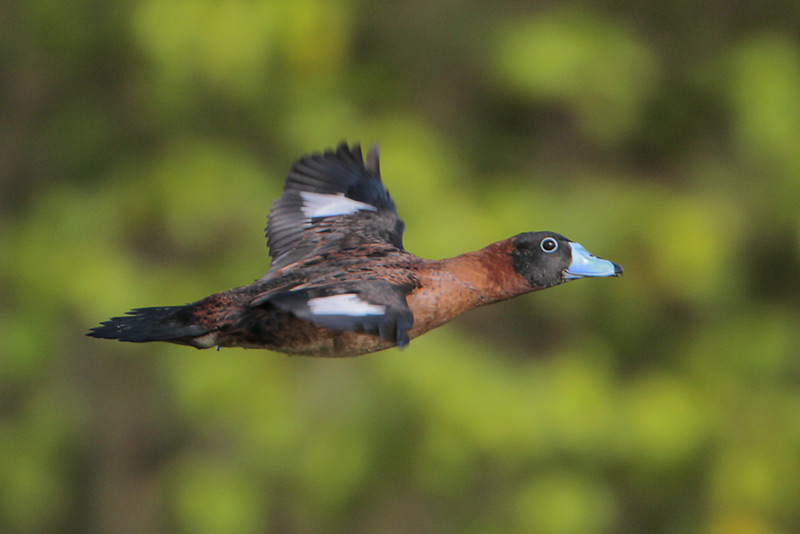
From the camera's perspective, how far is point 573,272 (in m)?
4.36

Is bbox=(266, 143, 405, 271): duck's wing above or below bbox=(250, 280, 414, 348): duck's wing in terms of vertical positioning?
above

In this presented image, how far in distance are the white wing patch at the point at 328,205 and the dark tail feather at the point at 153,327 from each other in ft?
3.99

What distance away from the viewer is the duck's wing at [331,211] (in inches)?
198

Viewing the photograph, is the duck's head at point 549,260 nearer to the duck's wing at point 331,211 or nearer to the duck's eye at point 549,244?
the duck's eye at point 549,244

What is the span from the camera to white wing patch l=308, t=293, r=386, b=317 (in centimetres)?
342

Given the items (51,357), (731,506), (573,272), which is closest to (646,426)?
(731,506)

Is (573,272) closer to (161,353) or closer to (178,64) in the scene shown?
A: (178,64)

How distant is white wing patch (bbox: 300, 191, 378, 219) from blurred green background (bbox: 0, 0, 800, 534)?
4.81 meters

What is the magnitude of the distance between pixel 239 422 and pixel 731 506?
17.8ft

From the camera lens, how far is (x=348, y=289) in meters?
3.76

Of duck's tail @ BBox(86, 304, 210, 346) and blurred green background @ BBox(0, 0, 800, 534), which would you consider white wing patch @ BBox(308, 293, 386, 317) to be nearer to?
duck's tail @ BBox(86, 304, 210, 346)

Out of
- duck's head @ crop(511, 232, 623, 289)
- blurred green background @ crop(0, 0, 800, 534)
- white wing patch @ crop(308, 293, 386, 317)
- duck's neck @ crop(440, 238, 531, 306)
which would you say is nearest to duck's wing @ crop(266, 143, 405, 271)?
duck's neck @ crop(440, 238, 531, 306)

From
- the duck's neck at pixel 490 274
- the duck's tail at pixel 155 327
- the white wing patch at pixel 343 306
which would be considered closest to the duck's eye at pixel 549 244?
the duck's neck at pixel 490 274

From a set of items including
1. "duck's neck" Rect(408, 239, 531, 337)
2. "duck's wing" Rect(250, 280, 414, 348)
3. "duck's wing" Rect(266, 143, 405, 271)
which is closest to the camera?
"duck's wing" Rect(250, 280, 414, 348)
